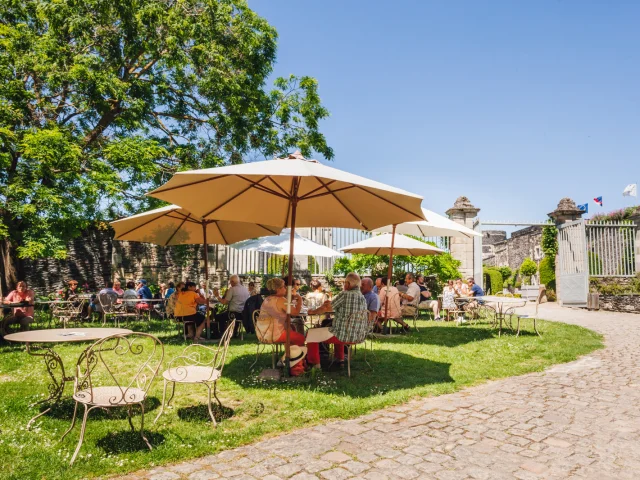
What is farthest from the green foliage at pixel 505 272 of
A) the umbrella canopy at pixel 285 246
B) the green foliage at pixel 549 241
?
the umbrella canopy at pixel 285 246

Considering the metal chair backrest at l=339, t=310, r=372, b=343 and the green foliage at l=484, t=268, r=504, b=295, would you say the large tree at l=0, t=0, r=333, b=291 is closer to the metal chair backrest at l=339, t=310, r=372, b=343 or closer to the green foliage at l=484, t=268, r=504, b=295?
the metal chair backrest at l=339, t=310, r=372, b=343

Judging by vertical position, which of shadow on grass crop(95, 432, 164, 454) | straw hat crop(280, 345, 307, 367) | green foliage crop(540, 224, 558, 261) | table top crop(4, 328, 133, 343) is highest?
green foliage crop(540, 224, 558, 261)

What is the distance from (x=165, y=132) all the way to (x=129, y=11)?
136 inches

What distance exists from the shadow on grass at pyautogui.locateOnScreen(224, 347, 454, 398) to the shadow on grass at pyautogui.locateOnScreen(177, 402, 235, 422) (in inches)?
33.0

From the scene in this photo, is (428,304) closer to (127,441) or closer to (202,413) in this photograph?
(202,413)

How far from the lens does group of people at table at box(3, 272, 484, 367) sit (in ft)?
19.0

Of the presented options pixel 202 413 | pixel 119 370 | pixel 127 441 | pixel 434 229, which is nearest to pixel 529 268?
pixel 434 229

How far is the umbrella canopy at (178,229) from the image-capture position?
8.01m

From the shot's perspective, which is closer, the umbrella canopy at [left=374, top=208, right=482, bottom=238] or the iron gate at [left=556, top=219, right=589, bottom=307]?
the umbrella canopy at [left=374, top=208, right=482, bottom=238]

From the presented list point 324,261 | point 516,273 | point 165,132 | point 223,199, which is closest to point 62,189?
point 165,132

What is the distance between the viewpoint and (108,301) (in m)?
10.3

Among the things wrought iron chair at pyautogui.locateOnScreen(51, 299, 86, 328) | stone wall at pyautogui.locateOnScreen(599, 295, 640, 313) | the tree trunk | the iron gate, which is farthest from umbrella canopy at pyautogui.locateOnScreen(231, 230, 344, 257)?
stone wall at pyautogui.locateOnScreen(599, 295, 640, 313)

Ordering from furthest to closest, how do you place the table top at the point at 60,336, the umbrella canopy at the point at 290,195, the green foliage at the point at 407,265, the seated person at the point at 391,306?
the green foliage at the point at 407,265
the seated person at the point at 391,306
the umbrella canopy at the point at 290,195
the table top at the point at 60,336

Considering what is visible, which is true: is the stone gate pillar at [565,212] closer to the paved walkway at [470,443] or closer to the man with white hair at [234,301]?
the paved walkway at [470,443]
